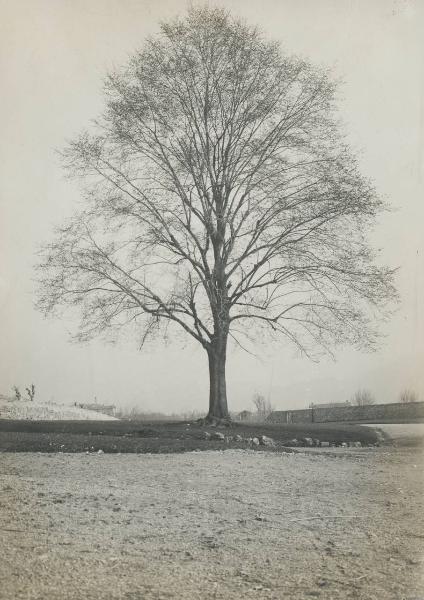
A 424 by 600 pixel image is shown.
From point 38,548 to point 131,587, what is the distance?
3.44 ft

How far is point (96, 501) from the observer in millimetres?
5902

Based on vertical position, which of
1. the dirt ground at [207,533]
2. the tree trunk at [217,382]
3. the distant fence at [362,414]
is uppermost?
the tree trunk at [217,382]

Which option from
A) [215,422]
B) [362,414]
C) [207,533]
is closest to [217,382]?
[215,422]

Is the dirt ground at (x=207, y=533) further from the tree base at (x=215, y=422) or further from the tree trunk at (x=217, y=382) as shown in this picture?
the tree trunk at (x=217, y=382)

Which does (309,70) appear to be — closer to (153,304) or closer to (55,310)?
(153,304)

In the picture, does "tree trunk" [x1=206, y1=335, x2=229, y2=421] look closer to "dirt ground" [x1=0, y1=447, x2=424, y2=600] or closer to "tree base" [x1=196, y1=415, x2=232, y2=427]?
"tree base" [x1=196, y1=415, x2=232, y2=427]

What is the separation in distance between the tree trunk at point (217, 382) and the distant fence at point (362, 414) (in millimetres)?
9748

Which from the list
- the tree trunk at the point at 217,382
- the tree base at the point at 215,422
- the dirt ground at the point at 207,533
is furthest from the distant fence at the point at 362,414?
the dirt ground at the point at 207,533

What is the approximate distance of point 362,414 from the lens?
104ft

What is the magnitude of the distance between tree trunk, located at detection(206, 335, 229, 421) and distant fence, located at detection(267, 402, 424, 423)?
9.75m

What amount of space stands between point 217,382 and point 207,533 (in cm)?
1280

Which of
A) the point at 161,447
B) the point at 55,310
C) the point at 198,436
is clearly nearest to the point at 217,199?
the point at 55,310

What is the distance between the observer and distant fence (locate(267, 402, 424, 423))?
2660cm

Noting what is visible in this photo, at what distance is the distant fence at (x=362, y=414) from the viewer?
26602 millimetres
